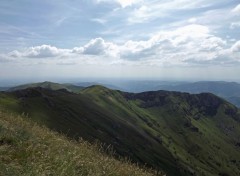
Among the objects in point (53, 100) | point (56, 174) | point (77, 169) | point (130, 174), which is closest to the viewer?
point (56, 174)

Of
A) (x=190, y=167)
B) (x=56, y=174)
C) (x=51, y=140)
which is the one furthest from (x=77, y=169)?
(x=190, y=167)

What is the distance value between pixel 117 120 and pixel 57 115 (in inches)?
1985

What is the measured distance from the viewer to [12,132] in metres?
8.94

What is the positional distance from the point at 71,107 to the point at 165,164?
51088 mm

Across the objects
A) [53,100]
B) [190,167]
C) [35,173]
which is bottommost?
[190,167]

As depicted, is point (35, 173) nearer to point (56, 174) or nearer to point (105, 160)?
point (56, 174)

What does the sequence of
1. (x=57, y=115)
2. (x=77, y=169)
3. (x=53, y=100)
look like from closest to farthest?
1. (x=77, y=169)
2. (x=57, y=115)
3. (x=53, y=100)

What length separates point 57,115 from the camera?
129375mm

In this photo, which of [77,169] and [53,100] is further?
[53,100]

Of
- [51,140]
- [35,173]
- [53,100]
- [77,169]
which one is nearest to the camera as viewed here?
[35,173]

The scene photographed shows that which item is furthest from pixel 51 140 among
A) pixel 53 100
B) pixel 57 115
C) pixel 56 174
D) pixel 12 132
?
pixel 53 100

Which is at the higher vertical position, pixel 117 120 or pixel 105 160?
pixel 105 160

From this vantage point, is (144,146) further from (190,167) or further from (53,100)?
(53,100)

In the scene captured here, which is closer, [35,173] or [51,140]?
[35,173]
